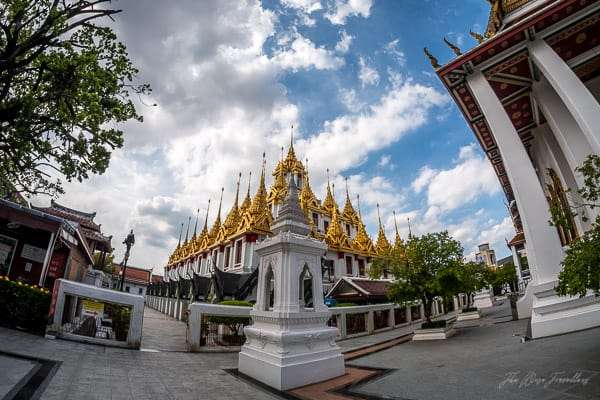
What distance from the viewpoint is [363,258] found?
29500mm

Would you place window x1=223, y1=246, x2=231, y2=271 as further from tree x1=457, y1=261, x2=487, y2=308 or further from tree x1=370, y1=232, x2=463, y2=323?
tree x1=457, y1=261, x2=487, y2=308

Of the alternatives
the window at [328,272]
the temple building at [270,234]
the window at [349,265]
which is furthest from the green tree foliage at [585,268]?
the window at [349,265]

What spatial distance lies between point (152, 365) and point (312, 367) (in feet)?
11.7

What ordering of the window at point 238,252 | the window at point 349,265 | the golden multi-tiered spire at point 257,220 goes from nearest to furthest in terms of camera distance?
1. the golden multi-tiered spire at point 257,220
2. the window at point 238,252
3. the window at point 349,265

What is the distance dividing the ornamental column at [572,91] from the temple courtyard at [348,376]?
528 centimetres

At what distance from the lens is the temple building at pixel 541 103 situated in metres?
8.16

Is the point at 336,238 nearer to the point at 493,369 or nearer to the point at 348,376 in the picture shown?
the point at 348,376

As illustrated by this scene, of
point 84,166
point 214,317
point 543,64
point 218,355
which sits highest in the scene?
point 543,64

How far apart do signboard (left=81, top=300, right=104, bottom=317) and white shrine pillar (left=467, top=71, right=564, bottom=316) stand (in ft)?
40.9

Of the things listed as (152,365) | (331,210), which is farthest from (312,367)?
(331,210)

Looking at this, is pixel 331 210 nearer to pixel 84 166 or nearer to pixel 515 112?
pixel 515 112

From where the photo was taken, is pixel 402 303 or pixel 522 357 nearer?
pixel 522 357

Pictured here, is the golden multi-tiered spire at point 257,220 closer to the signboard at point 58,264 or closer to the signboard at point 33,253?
the signboard at point 58,264

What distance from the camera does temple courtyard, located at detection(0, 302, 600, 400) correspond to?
4.18 meters
